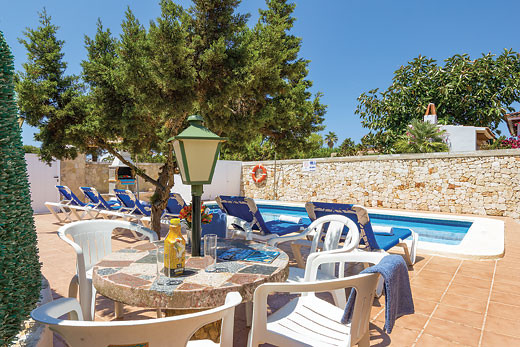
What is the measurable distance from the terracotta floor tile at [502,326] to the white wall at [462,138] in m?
14.2

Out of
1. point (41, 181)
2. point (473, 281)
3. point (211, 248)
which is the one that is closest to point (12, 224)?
point (211, 248)

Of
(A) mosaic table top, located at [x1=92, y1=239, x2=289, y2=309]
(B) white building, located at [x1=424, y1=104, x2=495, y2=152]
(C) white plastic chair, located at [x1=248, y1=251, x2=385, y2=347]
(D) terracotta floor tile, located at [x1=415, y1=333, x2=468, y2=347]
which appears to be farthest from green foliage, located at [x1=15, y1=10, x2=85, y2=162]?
(B) white building, located at [x1=424, y1=104, x2=495, y2=152]

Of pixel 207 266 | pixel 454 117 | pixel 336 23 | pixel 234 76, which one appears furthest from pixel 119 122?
pixel 454 117

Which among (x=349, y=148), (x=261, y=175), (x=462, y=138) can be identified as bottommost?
(x=261, y=175)

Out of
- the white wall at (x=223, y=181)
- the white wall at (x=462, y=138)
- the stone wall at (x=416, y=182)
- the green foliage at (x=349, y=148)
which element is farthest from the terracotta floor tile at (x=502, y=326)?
the white wall at (x=462, y=138)

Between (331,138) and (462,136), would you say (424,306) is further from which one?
(331,138)

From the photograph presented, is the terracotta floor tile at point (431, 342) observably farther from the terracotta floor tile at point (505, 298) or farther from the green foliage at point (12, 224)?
the green foliage at point (12, 224)

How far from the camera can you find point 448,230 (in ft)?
26.9

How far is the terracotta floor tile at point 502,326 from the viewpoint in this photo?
2.32 m

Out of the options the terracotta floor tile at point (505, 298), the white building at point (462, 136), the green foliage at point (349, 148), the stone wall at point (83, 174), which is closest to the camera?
the terracotta floor tile at point (505, 298)

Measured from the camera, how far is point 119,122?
3.41m

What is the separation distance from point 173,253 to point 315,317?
0.89 meters

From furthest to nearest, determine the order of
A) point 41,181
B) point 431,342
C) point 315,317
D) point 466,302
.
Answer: point 41,181 < point 466,302 < point 431,342 < point 315,317

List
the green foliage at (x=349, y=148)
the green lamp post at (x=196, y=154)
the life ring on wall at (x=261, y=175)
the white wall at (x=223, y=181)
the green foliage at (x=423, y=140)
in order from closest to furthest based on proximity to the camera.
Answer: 1. the green lamp post at (x=196, y=154)
2. the green foliage at (x=423, y=140)
3. the white wall at (x=223, y=181)
4. the life ring on wall at (x=261, y=175)
5. the green foliage at (x=349, y=148)
